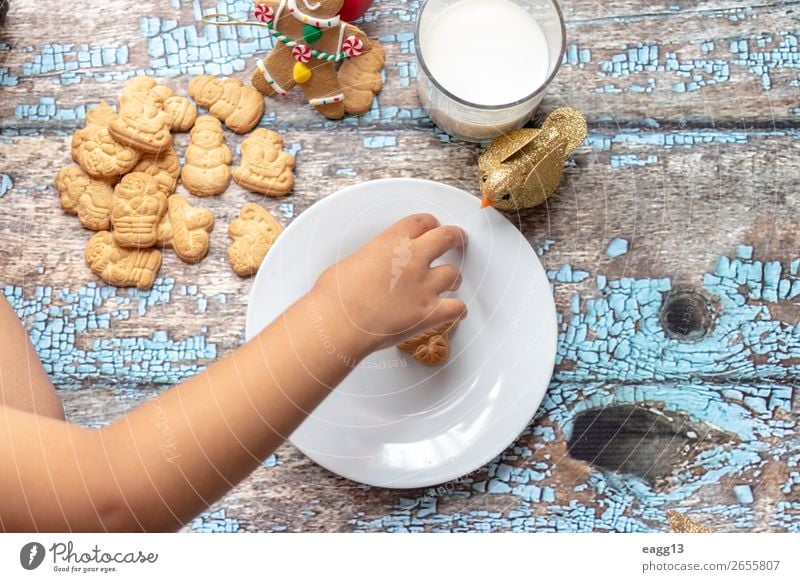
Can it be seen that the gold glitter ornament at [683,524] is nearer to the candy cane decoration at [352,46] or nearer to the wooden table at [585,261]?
the wooden table at [585,261]

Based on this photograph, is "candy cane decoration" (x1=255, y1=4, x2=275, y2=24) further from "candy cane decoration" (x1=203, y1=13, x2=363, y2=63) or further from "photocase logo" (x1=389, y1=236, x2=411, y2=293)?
"photocase logo" (x1=389, y1=236, x2=411, y2=293)

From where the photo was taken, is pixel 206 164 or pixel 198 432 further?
pixel 206 164

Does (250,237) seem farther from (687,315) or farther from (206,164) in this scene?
(687,315)

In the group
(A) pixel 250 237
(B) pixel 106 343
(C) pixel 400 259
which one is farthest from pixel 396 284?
(B) pixel 106 343
